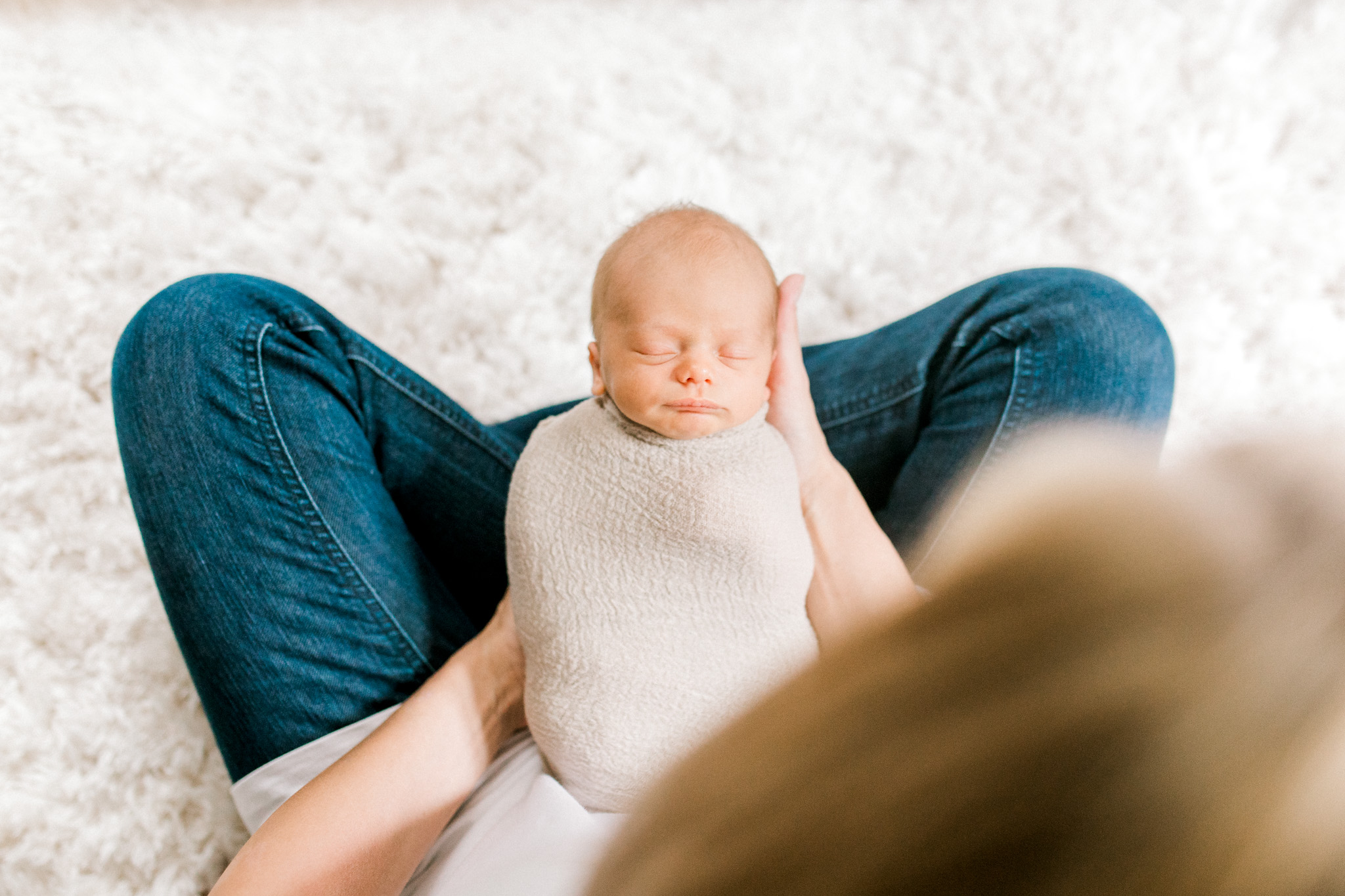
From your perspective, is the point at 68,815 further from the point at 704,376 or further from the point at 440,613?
the point at 704,376

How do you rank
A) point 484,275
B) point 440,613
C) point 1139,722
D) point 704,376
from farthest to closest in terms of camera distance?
point 484,275 < point 440,613 < point 704,376 < point 1139,722

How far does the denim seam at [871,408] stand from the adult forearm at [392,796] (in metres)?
0.38

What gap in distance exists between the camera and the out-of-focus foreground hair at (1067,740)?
0.22m

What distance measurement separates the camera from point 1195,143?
1.06m

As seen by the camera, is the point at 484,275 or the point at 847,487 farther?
the point at 484,275

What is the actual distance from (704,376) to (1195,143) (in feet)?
3.06

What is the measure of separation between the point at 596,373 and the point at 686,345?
0.09 m

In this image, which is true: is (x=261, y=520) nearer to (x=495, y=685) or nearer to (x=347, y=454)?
(x=347, y=454)

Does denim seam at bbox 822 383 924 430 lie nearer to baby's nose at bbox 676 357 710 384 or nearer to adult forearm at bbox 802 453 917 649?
adult forearm at bbox 802 453 917 649

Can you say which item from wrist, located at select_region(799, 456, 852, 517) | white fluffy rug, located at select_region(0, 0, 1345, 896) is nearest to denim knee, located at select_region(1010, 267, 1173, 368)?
wrist, located at select_region(799, 456, 852, 517)

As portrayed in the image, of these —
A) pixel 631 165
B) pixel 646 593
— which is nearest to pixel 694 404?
pixel 646 593

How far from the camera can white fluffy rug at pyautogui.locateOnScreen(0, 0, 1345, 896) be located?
990mm

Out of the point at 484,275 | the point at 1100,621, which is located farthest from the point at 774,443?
the point at 484,275

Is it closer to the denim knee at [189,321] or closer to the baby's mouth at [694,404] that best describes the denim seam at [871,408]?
the baby's mouth at [694,404]
